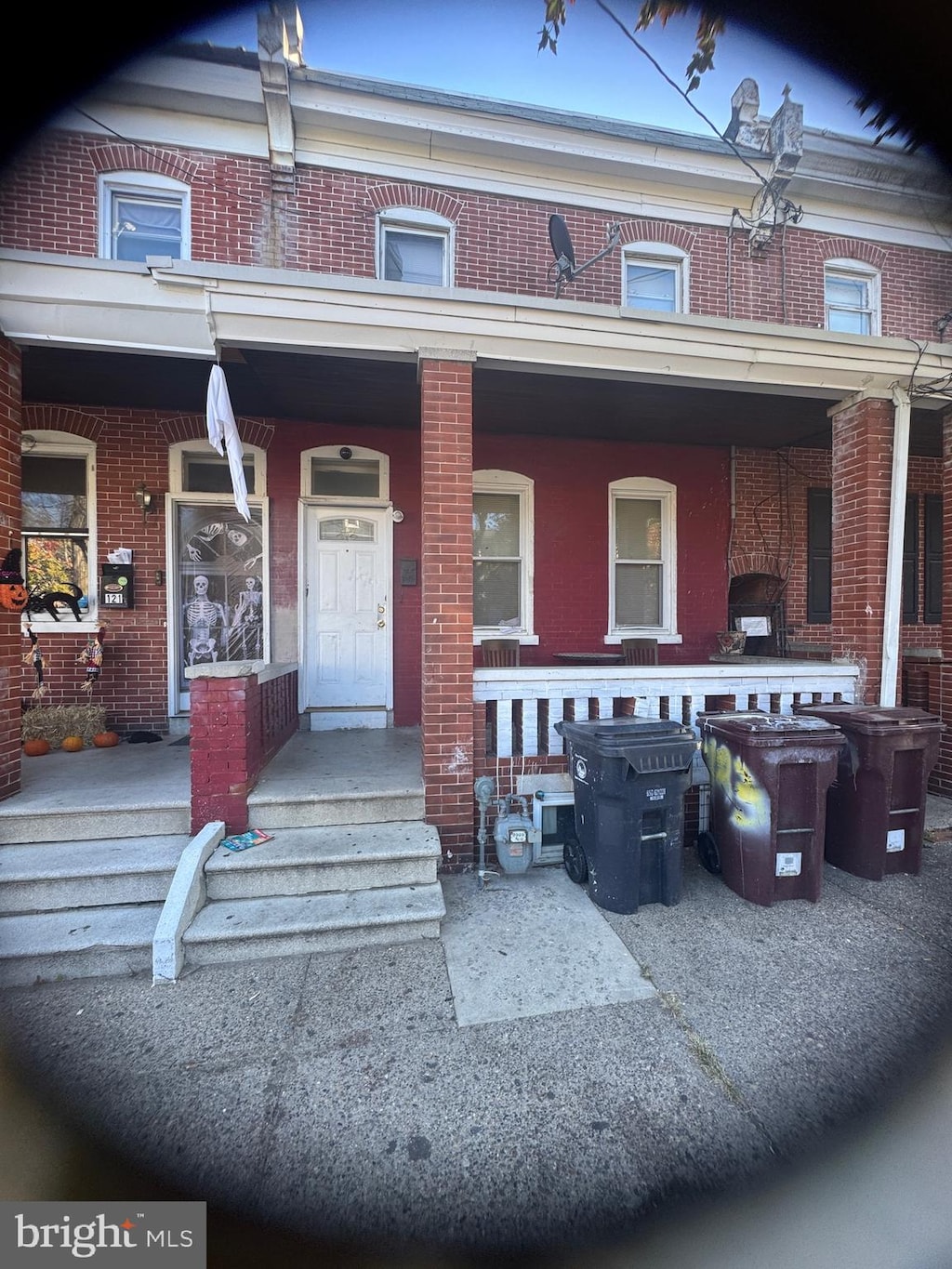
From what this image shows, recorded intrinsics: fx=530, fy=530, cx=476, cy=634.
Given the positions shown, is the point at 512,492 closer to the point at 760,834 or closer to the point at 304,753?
the point at 304,753

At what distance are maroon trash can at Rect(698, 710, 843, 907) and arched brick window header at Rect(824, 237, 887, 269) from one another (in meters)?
6.77

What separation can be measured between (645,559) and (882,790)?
3.72 metres

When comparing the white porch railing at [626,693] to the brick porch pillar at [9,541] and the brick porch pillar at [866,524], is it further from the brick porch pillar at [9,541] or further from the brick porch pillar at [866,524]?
the brick porch pillar at [9,541]

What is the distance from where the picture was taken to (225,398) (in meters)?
3.68

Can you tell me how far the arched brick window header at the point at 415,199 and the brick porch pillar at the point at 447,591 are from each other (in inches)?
136

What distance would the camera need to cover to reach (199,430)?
5484 mm

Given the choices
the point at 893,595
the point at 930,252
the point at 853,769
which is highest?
the point at 930,252

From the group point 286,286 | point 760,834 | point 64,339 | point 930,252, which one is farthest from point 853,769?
point 930,252

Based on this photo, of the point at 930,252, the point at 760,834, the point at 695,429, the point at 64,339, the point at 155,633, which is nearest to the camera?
the point at 760,834

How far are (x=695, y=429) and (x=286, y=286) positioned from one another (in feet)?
14.6

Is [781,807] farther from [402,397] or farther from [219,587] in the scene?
[219,587]

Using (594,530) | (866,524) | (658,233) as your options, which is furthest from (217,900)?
(658,233)

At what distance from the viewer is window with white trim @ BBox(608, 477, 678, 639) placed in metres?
6.54

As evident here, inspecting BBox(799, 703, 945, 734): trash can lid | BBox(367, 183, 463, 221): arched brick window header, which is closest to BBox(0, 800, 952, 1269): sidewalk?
BBox(799, 703, 945, 734): trash can lid
